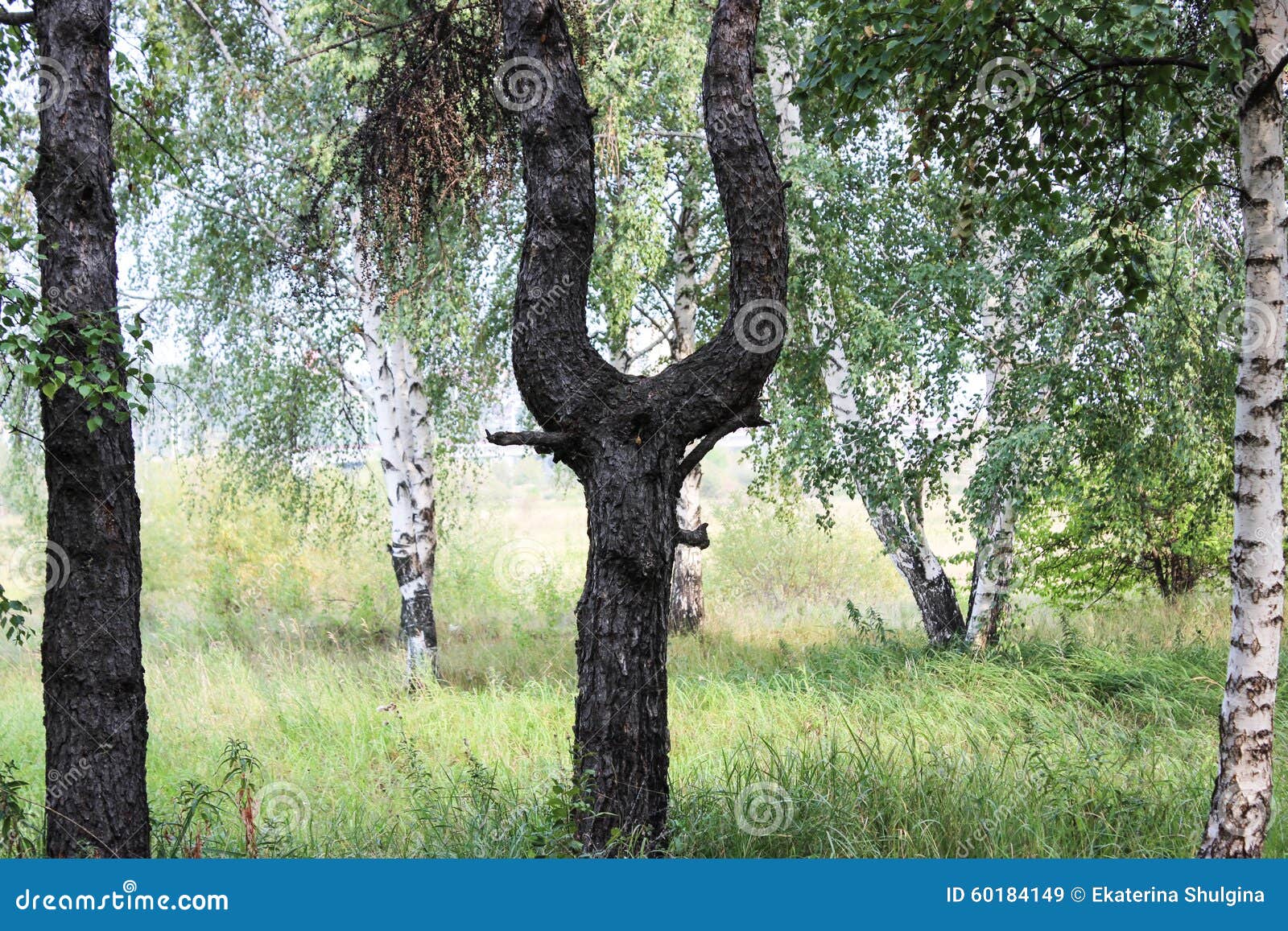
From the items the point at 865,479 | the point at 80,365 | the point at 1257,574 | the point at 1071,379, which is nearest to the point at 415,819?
the point at 80,365

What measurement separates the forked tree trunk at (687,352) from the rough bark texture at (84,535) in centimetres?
718

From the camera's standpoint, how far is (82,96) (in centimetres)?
407

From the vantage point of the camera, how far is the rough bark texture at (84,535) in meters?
3.95

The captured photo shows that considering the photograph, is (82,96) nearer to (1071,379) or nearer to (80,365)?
(80,365)

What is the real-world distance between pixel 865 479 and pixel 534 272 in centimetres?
443

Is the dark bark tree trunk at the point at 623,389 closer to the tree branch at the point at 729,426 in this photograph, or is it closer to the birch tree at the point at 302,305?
the tree branch at the point at 729,426

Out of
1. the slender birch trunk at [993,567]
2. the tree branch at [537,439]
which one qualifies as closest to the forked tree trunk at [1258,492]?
the tree branch at [537,439]
